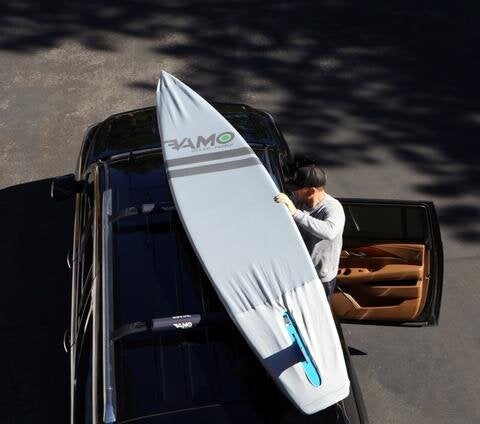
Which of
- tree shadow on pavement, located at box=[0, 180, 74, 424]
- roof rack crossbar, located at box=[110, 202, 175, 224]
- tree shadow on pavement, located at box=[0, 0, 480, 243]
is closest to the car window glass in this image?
tree shadow on pavement, located at box=[0, 0, 480, 243]

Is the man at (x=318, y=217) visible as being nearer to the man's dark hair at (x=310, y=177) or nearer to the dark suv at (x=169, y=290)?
the man's dark hair at (x=310, y=177)

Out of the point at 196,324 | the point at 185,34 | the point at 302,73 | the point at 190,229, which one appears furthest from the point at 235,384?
the point at 185,34

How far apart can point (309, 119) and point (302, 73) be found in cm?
93

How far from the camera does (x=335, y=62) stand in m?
9.77

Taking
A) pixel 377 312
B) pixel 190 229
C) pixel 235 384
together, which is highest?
pixel 190 229

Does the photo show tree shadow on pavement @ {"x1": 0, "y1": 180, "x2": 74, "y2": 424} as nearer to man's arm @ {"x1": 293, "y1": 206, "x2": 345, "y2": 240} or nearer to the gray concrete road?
the gray concrete road

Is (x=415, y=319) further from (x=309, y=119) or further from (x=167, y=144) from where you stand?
(x=309, y=119)

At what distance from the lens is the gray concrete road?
7.07 metres

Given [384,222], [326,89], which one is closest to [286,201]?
[384,222]

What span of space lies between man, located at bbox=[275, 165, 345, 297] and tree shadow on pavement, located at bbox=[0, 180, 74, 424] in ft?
7.78

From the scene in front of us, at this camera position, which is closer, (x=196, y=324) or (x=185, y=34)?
(x=196, y=324)

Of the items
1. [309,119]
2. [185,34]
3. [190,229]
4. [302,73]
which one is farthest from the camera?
[185,34]

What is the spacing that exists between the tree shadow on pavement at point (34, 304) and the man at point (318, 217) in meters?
2.37

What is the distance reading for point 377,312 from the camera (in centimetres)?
A: 618
